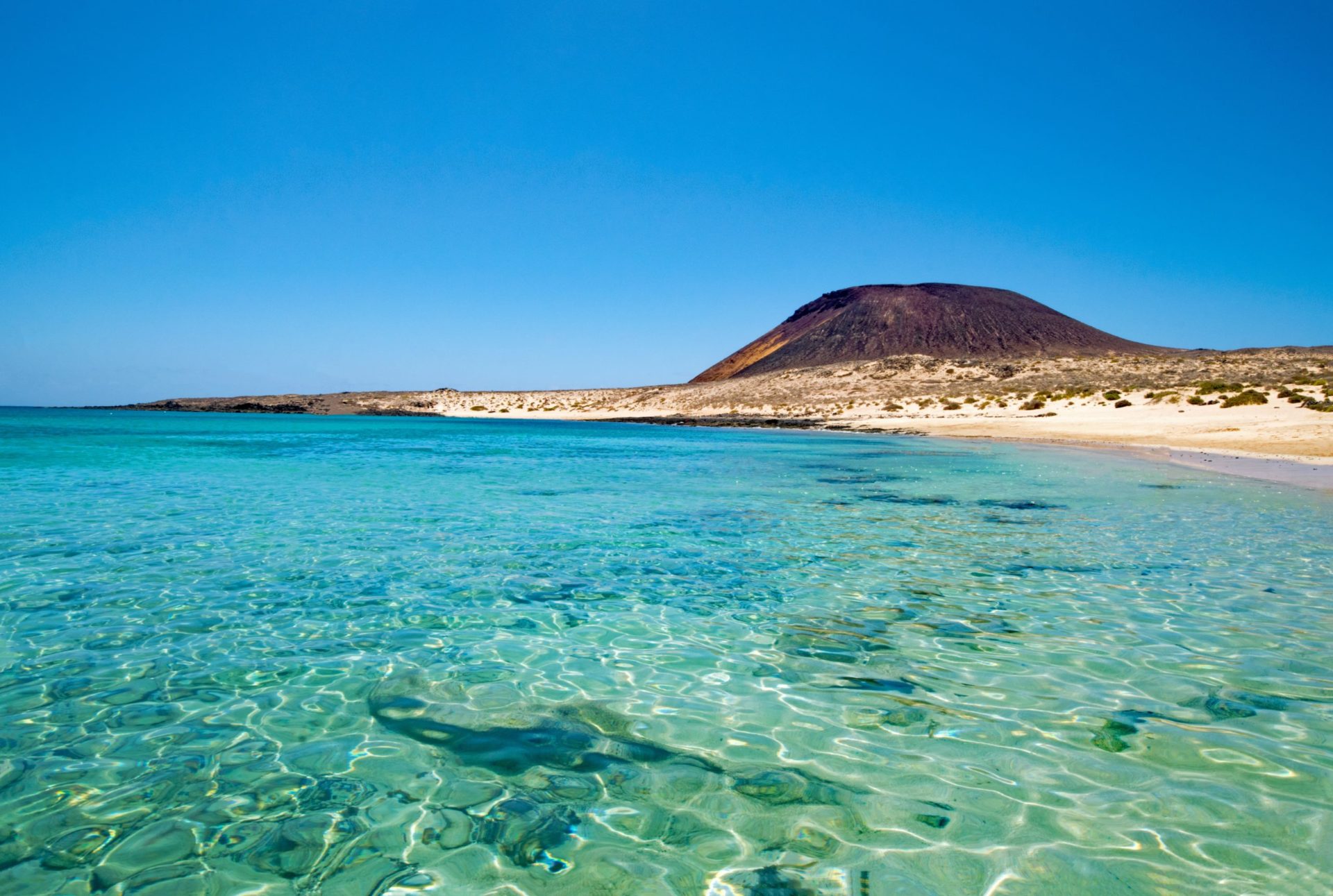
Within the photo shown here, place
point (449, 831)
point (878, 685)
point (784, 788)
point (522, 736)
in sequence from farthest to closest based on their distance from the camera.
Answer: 1. point (878, 685)
2. point (522, 736)
3. point (784, 788)
4. point (449, 831)

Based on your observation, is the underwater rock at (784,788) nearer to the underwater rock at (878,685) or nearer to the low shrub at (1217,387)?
the underwater rock at (878,685)

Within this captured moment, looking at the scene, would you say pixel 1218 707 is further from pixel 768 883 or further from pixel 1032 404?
pixel 1032 404

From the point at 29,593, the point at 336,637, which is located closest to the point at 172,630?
the point at 336,637

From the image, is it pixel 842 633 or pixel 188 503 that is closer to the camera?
pixel 842 633

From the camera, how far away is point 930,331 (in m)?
132

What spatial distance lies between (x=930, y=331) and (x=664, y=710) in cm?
13846

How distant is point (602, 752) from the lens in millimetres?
4328

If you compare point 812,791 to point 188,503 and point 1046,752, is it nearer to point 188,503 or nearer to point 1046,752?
point 1046,752

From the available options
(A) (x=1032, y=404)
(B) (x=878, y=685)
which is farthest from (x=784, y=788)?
(A) (x=1032, y=404)

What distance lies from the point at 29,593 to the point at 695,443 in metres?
33.5

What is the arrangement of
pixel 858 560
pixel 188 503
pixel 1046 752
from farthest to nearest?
pixel 188 503 < pixel 858 560 < pixel 1046 752

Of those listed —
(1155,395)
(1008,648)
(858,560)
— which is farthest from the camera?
(1155,395)

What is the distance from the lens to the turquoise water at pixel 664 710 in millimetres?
3311

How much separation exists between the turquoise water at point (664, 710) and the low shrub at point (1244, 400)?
29187 mm
